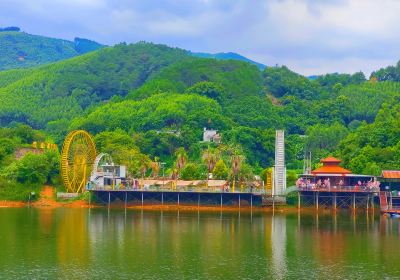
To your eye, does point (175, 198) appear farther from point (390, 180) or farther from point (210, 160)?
point (390, 180)

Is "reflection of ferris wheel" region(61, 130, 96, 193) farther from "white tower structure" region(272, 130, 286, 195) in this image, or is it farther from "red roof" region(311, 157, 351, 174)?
"red roof" region(311, 157, 351, 174)

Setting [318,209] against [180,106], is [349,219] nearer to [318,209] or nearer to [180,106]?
[318,209]

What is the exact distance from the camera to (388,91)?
579 ft

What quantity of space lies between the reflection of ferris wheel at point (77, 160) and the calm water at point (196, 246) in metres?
12.8

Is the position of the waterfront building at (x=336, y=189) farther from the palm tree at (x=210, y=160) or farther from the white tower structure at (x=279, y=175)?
the palm tree at (x=210, y=160)

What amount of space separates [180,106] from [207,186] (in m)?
56.7

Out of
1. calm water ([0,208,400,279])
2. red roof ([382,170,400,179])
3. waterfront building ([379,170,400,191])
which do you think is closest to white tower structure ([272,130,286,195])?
calm water ([0,208,400,279])

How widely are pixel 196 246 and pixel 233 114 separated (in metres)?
98.6

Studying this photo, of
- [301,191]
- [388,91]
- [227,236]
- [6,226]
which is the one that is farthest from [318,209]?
[388,91]

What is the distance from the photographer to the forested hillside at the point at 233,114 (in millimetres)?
112875

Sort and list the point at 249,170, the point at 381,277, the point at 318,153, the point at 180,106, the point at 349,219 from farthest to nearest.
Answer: the point at 180,106 → the point at 318,153 → the point at 249,170 → the point at 349,219 → the point at 381,277

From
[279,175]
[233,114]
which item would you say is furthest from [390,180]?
[233,114]

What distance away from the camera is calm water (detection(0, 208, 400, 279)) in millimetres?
49469

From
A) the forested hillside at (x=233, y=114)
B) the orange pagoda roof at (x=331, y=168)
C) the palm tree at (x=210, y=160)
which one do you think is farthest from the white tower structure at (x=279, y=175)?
the palm tree at (x=210, y=160)
